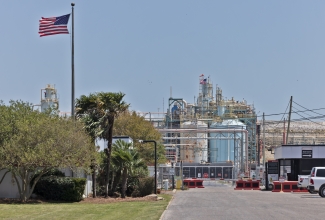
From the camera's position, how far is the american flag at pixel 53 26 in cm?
3347

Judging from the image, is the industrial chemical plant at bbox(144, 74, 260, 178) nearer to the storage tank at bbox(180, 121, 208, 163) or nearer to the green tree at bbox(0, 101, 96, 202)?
the storage tank at bbox(180, 121, 208, 163)

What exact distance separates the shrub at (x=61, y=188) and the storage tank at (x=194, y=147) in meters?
54.1

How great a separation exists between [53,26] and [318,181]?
18.6 meters

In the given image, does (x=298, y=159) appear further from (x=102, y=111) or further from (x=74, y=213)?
(x=74, y=213)

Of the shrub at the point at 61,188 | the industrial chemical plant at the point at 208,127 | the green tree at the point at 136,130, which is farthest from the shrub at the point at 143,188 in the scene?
the industrial chemical plant at the point at 208,127

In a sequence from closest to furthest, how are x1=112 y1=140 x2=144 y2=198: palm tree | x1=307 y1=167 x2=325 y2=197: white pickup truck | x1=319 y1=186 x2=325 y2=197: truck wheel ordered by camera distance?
x1=319 y1=186 x2=325 y2=197: truck wheel
x1=307 y1=167 x2=325 y2=197: white pickup truck
x1=112 y1=140 x2=144 y2=198: palm tree

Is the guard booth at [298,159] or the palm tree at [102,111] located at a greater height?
the palm tree at [102,111]

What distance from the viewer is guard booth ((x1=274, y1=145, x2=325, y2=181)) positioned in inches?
2099

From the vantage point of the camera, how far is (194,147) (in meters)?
89.1

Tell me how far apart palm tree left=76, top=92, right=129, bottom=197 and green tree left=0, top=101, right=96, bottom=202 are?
8.02ft

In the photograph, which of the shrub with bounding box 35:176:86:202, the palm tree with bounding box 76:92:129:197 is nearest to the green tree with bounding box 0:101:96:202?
the shrub with bounding box 35:176:86:202

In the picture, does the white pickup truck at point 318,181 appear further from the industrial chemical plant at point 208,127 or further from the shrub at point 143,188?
the industrial chemical plant at point 208,127

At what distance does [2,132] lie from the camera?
3022cm

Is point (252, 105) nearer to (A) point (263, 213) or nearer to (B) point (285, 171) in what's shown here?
(B) point (285, 171)
